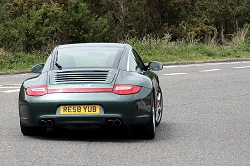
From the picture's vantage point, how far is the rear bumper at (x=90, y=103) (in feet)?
33.6

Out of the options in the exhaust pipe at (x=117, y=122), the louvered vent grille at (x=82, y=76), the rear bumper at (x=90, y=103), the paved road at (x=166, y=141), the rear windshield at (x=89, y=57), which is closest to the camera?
the paved road at (x=166, y=141)

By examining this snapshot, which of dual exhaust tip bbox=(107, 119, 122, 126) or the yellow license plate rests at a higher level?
the yellow license plate

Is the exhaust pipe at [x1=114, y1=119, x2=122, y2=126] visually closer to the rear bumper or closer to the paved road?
the rear bumper

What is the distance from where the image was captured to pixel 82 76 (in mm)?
10562

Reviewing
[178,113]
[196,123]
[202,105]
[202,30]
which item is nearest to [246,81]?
[202,105]

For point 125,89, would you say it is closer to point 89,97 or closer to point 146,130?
point 89,97

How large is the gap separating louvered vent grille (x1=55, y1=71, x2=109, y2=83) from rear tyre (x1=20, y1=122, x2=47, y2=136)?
79cm

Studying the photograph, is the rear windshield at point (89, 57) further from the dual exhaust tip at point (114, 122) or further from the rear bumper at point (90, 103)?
the dual exhaust tip at point (114, 122)

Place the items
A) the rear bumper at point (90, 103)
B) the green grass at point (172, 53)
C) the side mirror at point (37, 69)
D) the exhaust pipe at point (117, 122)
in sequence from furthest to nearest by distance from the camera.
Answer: the green grass at point (172, 53) → the side mirror at point (37, 69) → the exhaust pipe at point (117, 122) → the rear bumper at point (90, 103)

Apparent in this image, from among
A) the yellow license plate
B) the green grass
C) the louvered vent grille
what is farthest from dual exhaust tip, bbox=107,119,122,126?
the green grass

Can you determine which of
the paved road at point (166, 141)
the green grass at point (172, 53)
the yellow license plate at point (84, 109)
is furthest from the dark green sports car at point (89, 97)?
the green grass at point (172, 53)

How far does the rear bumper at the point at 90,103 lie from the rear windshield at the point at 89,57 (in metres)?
0.79

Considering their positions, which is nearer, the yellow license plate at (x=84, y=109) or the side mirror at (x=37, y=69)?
the yellow license plate at (x=84, y=109)

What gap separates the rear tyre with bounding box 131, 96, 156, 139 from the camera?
1070 centimetres
